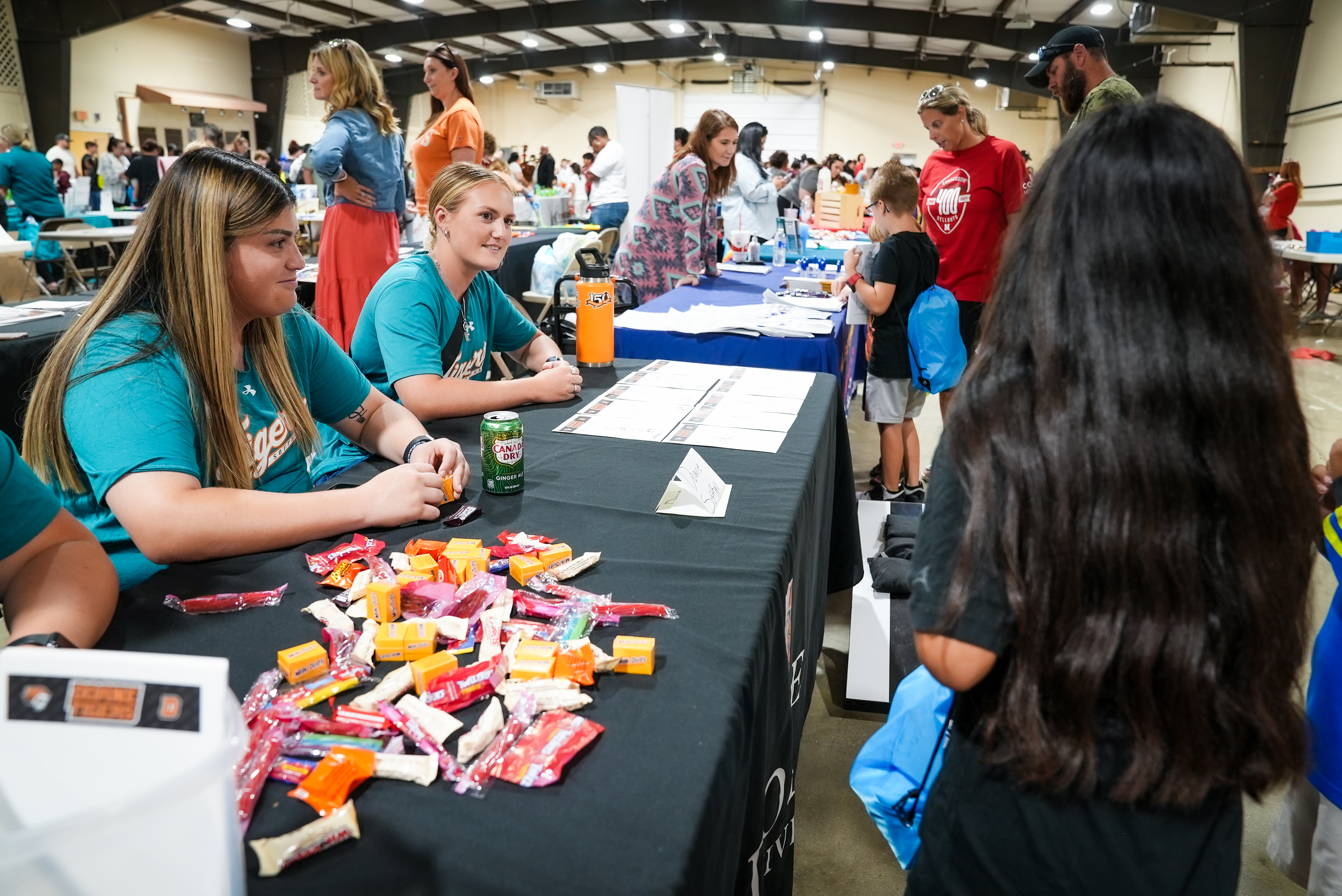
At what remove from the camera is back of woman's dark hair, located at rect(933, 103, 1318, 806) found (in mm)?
634

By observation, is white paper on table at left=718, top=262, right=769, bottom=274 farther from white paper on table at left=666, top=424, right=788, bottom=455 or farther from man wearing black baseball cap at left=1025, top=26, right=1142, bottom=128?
white paper on table at left=666, top=424, right=788, bottom=455

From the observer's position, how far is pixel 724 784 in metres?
0.68

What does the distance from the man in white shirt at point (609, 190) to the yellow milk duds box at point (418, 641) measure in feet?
18.8

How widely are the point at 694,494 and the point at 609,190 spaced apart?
550 cm

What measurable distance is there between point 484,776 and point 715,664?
0.84ft

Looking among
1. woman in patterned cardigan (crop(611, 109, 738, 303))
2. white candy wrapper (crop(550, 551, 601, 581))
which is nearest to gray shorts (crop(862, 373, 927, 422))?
woman in patterned cardigan (crop(611, 109, 738, 303))

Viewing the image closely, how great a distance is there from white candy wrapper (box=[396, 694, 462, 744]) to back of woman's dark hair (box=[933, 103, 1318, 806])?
0.43 meters

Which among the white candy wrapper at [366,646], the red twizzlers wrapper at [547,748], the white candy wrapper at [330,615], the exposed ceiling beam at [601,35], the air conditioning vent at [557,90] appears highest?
the exposed ceiling beam at [601,35]

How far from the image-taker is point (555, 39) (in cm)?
1542

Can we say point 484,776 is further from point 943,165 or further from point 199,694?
point 943,165

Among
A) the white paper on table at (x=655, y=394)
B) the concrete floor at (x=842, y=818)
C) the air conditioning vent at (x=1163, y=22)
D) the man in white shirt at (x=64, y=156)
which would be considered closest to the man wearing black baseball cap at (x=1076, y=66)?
the concrete floor at (x=842, y=818)

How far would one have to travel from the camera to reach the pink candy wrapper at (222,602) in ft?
2.93

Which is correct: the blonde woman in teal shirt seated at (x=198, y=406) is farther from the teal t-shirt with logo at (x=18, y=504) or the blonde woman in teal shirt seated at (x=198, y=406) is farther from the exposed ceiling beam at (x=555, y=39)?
the exposed ceiling beam at (x=555, y=39)

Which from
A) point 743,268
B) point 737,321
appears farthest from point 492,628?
point 743,268
